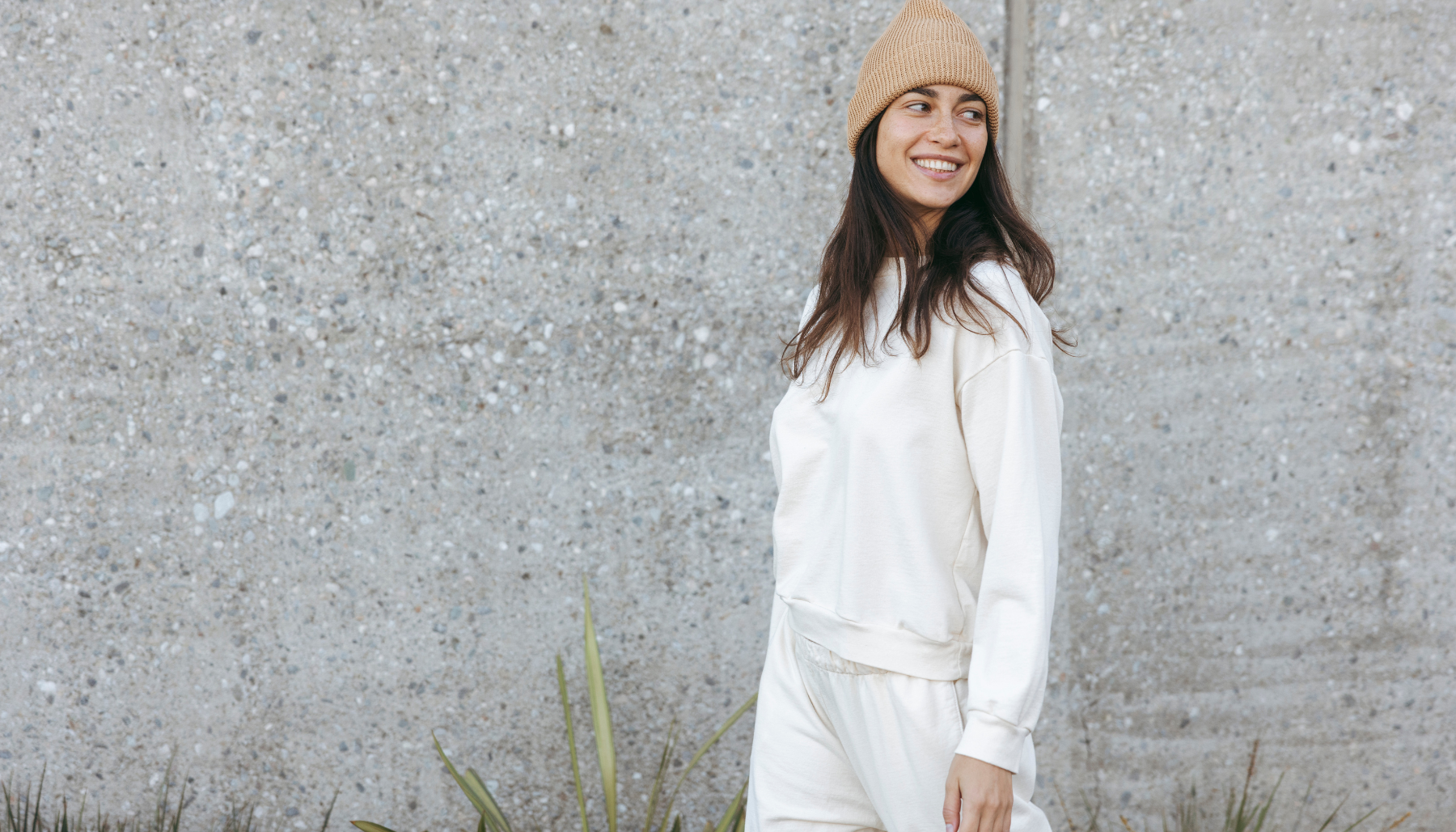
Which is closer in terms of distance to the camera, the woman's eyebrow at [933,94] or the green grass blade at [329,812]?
the woman's eyebrow at [933,94]

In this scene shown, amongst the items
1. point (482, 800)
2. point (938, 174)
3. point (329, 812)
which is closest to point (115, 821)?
point (329, 812)

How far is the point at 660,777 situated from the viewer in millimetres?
2111

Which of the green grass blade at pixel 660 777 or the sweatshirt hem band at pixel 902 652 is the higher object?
the sweatshirt hem band at pixel 902 652

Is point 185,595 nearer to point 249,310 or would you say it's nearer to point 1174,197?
point 249,310

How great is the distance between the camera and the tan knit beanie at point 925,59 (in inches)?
50.9

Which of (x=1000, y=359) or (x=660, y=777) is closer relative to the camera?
(x=1000, y=359)

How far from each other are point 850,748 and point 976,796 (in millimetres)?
238

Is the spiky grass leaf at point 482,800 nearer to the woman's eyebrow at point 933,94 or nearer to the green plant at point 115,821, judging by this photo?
the green plant at point 115,821

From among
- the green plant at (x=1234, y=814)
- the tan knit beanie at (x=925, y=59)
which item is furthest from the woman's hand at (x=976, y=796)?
the green plant at (x=1234, y=814)

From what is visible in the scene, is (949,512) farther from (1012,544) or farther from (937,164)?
(937,164)

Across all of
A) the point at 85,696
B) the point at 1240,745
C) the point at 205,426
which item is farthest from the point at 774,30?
the point at 85,696

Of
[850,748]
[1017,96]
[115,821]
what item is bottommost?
[115,821]

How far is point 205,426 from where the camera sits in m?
2.23

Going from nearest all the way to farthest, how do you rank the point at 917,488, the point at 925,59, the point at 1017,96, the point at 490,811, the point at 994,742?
the point at 994,742 → the point at 917,488 → the point at 925,59 → the point at 490,811 → the point at 1017,96
